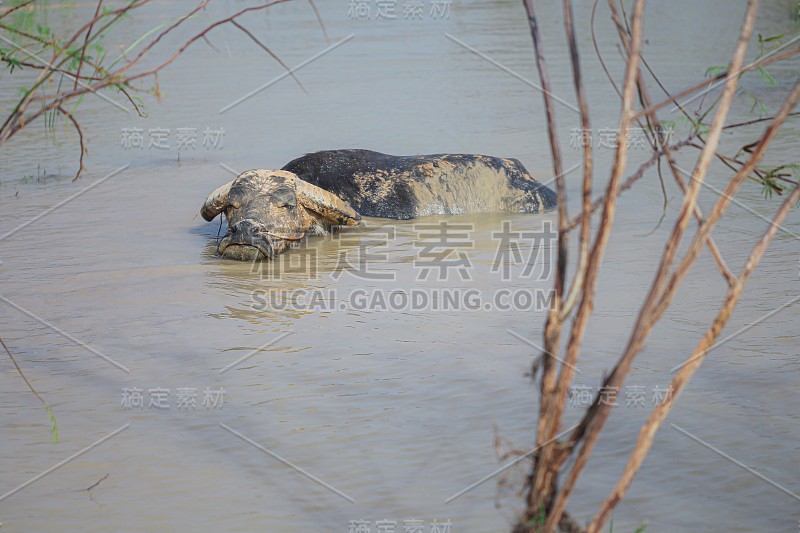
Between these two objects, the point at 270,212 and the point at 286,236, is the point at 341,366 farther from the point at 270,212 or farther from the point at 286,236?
the point at 270,212

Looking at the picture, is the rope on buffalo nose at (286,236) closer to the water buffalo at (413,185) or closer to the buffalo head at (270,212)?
the buffalo head at (270,212)

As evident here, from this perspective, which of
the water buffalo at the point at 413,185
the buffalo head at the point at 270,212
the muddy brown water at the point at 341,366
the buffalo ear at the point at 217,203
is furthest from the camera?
the water buffalo at the point at 413,185

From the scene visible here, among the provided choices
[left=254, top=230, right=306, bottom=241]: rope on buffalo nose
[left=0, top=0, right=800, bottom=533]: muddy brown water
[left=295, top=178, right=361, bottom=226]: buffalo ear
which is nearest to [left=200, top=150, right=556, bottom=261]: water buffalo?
[left=295, top=178, right=361, bottom=226]: buffalo ear

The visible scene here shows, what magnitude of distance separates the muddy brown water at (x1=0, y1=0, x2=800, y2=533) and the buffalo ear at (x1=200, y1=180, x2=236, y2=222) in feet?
0.58

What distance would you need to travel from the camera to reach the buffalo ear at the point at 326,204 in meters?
5.77

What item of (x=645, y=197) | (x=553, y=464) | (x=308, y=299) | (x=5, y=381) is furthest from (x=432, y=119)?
(x=553, y=464)

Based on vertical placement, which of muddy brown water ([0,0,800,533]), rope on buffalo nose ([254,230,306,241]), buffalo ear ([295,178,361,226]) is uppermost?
buffalo ear ([295,178,361,226])

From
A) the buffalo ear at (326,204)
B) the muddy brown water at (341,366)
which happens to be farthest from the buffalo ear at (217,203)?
the buffalo ear at (326,204)

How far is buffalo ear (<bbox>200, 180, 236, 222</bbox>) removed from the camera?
5.72 meters

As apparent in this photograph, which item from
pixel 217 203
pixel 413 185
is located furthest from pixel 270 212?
pixel 413 185

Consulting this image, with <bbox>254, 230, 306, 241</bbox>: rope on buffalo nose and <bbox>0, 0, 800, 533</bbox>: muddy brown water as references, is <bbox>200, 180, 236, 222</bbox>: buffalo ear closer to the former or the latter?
<bbox>0, 0, 800, 533</bbox>: muddy brown water

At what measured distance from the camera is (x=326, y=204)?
586 cm

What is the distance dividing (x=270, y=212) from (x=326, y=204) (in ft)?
1.69

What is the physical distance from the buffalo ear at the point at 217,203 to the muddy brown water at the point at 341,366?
0.18 m
